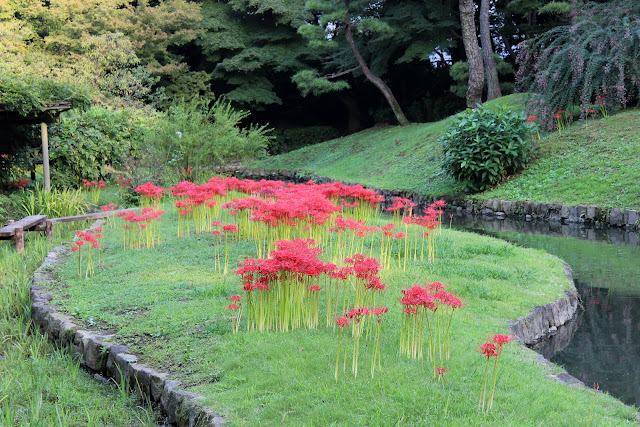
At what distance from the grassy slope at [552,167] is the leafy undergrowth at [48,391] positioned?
9455mm

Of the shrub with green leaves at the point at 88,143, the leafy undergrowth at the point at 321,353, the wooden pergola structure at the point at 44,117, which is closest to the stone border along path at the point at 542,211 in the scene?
the leafy undergrowth at the point at 321,353

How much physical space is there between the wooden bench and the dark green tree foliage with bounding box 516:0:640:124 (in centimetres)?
1207

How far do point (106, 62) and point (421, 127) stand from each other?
12.0 metres

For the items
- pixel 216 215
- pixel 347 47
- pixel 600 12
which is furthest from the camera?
pixel 347 47

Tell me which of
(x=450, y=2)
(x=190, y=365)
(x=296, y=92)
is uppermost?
(x=450, y=2)

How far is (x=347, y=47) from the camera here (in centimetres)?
2527

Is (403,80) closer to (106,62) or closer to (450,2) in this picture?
(450,2)

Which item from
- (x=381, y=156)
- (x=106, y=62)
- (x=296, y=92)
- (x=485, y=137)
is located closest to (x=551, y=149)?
(x=485, y=137)

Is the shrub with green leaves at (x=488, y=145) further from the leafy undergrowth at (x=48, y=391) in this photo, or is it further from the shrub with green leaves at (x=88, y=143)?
the leafy undergrowth at (x=48, y=391)

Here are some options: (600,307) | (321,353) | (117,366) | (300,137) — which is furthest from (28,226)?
(300,137)

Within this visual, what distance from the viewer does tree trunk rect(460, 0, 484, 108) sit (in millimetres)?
18781

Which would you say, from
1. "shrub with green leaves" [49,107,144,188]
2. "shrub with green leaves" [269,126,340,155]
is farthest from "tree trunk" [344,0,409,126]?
"shrub with green leaves" [49,107,144,188]

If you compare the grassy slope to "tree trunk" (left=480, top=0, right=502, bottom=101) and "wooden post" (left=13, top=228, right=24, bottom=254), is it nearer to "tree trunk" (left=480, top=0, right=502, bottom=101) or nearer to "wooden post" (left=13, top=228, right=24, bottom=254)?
"tree trunk" (left=480, top=0, right=502, bottom=101)

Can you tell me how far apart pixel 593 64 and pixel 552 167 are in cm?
297
